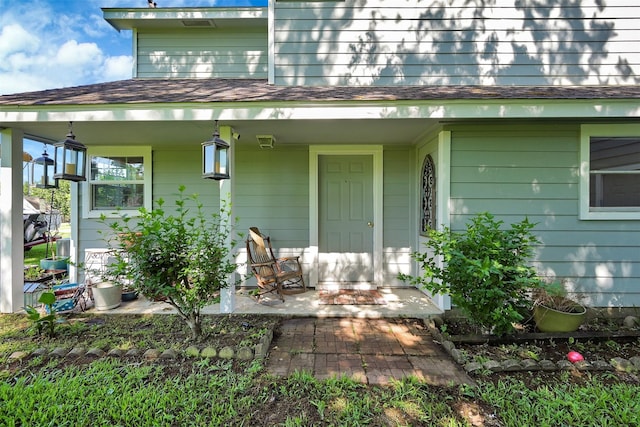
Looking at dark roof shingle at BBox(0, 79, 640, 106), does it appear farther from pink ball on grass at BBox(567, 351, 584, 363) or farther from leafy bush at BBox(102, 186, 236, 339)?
pink ball on grass at BBox(567, 351, 584, 363)

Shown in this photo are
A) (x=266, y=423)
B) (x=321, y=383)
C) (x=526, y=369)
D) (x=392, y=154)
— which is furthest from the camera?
(x=392, y=154)

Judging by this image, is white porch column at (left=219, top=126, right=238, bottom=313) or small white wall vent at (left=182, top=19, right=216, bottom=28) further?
small white wall vent at (left=182, top=19, right=216, bottom=28)

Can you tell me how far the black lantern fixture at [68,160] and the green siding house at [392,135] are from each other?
442 millimetres

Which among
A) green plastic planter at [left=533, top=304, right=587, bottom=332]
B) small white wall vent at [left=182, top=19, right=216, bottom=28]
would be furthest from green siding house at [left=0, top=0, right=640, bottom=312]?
green plastic planter at [left=533, top=304, right=587, bottom=332]

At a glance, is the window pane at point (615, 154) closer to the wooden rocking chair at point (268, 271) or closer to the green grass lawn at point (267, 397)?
the green grass lawn at point (267, 397)

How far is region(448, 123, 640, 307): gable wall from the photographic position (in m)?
3.45

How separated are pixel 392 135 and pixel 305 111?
4.64ft

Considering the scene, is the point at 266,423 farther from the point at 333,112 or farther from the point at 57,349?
the point at 333,112

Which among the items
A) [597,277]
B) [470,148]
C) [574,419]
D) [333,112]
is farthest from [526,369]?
[333,112]

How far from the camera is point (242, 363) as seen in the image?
249cm

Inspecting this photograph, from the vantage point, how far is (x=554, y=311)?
9.65ft

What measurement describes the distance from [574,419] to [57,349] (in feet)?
13.0

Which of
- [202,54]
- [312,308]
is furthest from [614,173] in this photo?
[202,54]

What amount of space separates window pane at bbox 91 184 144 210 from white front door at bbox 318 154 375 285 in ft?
9.38
